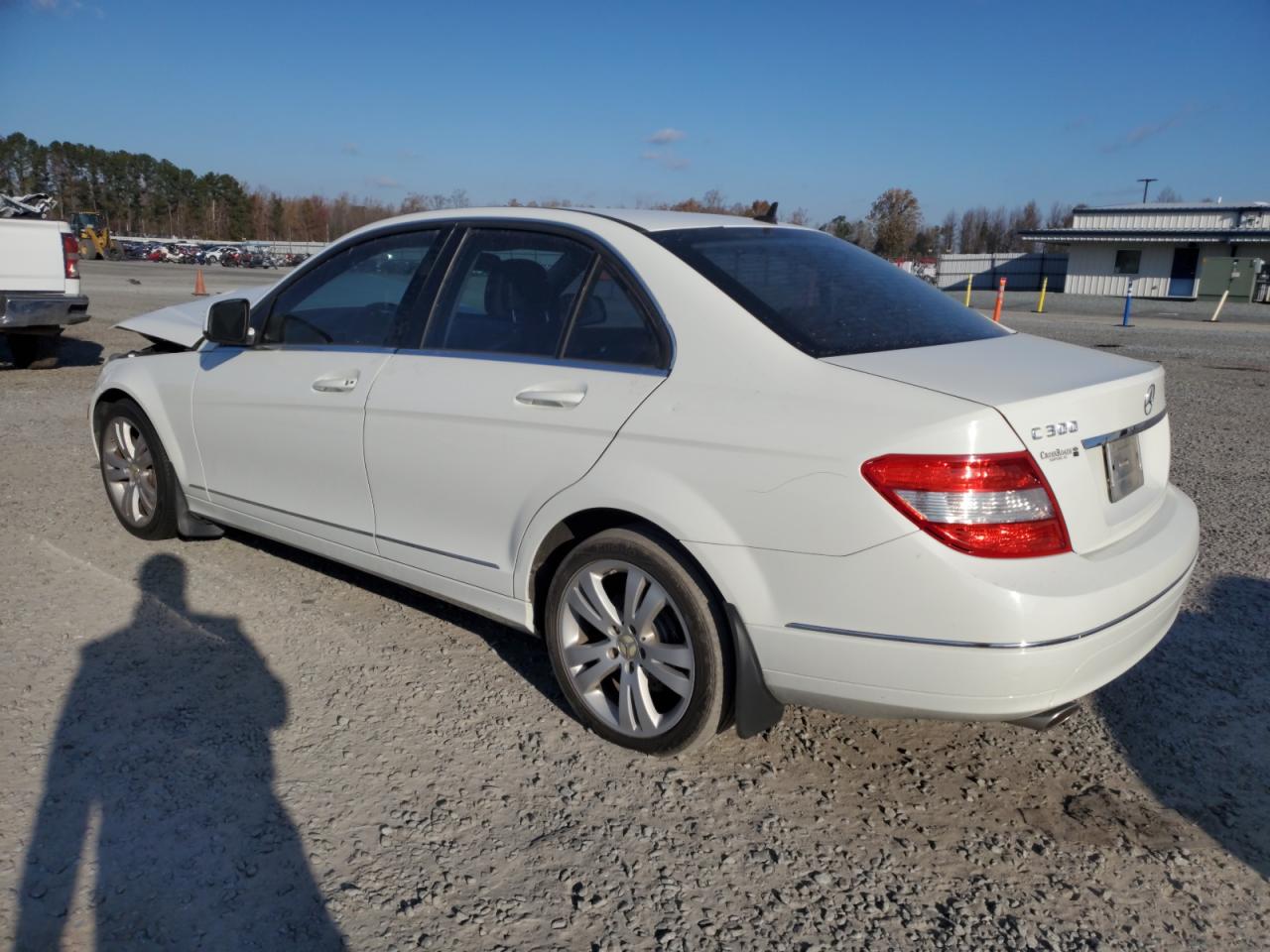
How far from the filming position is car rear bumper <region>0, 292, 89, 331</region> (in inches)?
389

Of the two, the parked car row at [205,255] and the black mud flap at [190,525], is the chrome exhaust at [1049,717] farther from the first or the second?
the parked car row at [205,255]

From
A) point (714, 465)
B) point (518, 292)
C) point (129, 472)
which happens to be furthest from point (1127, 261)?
point (714, 465)

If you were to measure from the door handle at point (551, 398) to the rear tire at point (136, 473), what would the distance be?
2.59 m

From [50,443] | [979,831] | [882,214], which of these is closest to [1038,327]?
[50,443]

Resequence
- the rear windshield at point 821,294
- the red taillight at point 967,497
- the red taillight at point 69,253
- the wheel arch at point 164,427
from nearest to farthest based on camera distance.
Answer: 1. the red taillight at point 967,497
2. the rear windshield at point 821,294
3. the wheel arch at point 164,427
4. the red taillight at point 69,253

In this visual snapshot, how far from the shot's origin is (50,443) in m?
7.72

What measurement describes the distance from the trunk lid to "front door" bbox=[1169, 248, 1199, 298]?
51.7 meters

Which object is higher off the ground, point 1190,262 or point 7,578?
point 1190,262

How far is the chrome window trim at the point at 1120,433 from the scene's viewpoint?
109 inches

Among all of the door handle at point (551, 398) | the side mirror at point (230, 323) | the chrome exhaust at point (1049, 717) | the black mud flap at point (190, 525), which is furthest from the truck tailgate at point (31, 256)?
the chrome exhaust at point (1049, 717)

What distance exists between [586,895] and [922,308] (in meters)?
2.23

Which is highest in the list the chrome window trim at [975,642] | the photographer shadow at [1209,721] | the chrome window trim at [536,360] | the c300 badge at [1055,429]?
the chrome window trim at [536,360]

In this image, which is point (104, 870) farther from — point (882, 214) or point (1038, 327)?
point (882, 214)

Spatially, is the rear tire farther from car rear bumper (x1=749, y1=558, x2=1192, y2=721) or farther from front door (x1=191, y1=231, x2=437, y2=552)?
car rear bumper (x1=749, y1=558, x2=1192, y2=721)
